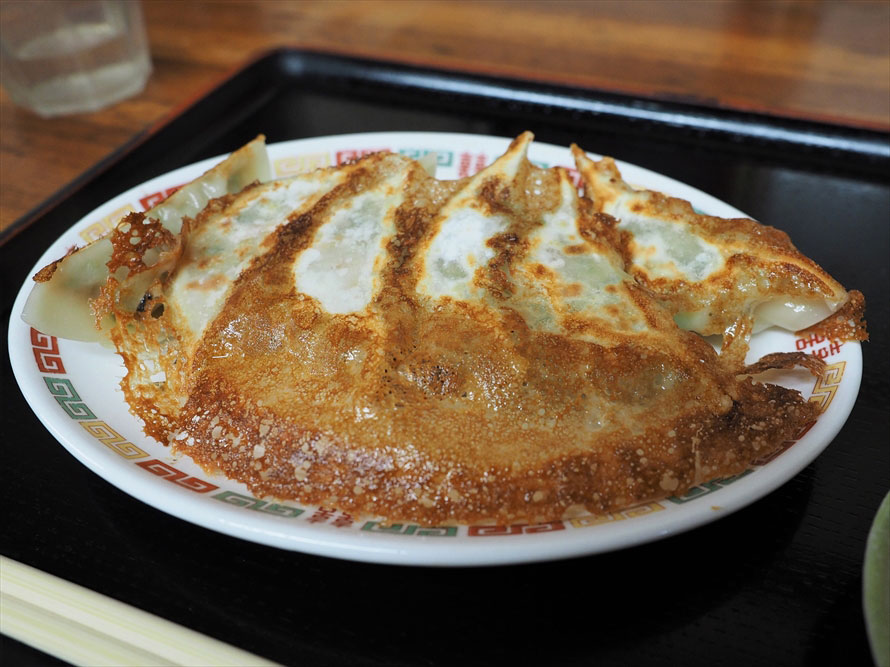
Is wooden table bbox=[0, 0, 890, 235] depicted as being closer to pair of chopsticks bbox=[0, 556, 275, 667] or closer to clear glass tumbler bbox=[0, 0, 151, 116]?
clear glass tumbler bbox=[0, 0, 151, 116]

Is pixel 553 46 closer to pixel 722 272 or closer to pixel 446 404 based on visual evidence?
pixel 722 272

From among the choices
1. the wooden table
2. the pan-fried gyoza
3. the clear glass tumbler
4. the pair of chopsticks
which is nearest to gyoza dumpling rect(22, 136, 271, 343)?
the pan-fried gyoza

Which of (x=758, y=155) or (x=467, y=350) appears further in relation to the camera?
(x=758, y=155)

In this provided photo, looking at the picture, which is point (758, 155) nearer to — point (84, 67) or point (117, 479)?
point (117, 479)

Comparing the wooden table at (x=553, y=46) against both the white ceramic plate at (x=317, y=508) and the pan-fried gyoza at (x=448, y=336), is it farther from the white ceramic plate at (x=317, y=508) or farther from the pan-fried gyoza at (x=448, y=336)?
the white ceramic plate at (x=317, y=508)

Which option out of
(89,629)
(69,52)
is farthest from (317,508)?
(69,52)

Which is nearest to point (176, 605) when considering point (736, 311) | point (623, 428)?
point (623, 428)

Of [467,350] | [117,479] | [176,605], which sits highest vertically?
[467,350]

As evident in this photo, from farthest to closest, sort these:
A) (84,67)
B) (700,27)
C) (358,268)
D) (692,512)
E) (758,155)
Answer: (700,27) < (84,67) < (758,155) < (358,268) < (692,512)
